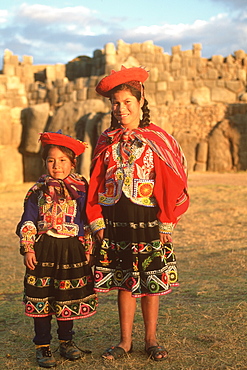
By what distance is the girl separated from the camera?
10.4ft

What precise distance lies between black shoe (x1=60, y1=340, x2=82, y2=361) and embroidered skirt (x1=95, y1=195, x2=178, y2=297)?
0.45 metres

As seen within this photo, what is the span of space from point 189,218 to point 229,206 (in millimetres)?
1424

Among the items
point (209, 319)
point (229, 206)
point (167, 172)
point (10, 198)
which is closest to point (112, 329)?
point (209, 319)

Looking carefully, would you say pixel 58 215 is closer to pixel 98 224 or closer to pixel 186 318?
pixel 98 224

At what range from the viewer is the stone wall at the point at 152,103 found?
18047mm

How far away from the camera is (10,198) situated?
14727 millimetres

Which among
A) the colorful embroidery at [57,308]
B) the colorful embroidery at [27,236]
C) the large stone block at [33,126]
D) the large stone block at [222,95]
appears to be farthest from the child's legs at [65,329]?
the large stone block at [222,95]

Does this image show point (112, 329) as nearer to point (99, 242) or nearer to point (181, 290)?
point (99, 242)

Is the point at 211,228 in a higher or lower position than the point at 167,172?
lower

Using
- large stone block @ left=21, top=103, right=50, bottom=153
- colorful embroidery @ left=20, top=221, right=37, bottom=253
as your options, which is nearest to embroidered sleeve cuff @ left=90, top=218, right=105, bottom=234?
colorful embroidery @ left=20, top=221, right=37, bottom=253

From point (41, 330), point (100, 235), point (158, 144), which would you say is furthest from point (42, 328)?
point (158, 144)

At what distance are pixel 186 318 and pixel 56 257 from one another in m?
1.40

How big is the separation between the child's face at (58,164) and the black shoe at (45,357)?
45.1 inches

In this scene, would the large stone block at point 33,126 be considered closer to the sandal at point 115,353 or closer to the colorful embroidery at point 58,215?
the colorful embroidery at point 58,215
